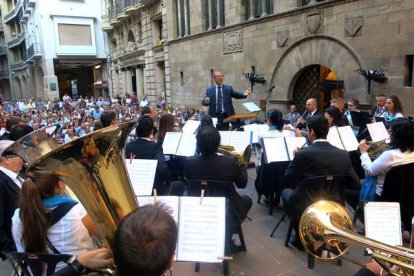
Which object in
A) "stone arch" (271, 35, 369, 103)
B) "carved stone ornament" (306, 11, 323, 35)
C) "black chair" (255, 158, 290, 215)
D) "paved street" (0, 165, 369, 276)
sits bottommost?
"paved street" (0, 165, 369, 276)

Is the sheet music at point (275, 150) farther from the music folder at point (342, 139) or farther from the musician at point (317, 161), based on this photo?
the music folder at point (342, 139)

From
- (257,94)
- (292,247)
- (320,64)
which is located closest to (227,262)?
(292,247)

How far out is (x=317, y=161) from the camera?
3062mm

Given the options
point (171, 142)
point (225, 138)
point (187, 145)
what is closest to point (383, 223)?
point (225, 138)

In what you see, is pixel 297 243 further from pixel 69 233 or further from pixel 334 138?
pixel 69 233

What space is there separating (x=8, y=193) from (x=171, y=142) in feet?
7.19

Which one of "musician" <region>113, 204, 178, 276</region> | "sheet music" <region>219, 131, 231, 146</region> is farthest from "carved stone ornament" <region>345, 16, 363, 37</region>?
"musician" <region>113, 204, 178, 276</region>

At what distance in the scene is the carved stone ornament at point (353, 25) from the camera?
26.3 feet

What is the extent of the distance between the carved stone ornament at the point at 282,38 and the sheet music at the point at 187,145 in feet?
22.8

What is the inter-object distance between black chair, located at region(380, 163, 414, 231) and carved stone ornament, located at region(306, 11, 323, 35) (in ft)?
22.9

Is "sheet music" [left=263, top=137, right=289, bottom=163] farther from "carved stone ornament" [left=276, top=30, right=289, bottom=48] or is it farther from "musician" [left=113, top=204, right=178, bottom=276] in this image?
"carved stone ornament" [left=276, top=30, right=289, bottom=48]

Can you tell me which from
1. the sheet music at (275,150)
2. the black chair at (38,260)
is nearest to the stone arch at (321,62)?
the sheet music at (275,150)

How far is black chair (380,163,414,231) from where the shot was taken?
9.76 feet

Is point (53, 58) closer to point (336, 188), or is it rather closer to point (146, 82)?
point (146, 82)
